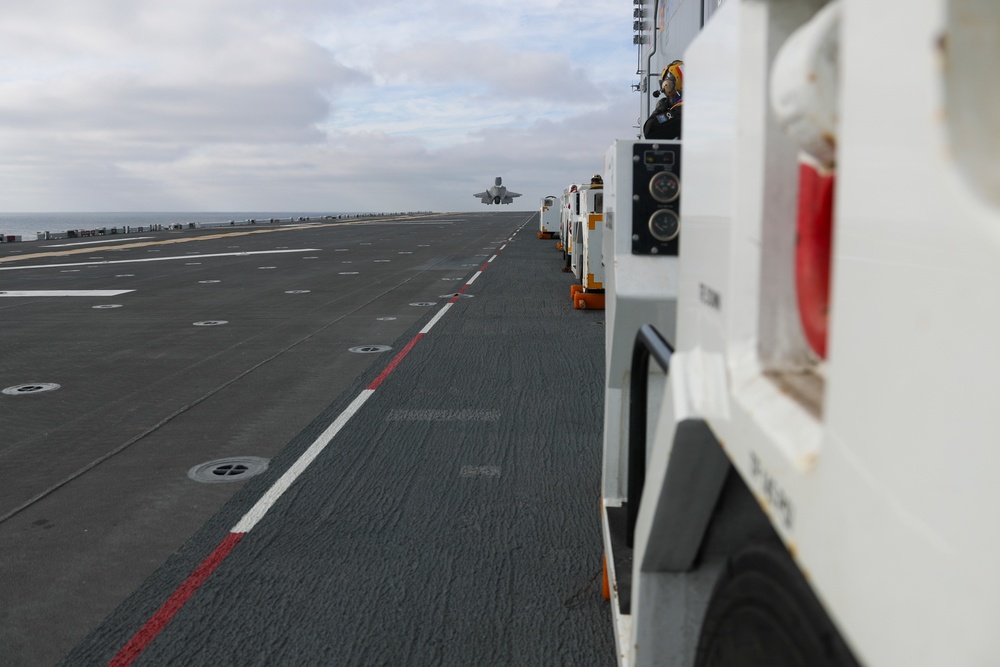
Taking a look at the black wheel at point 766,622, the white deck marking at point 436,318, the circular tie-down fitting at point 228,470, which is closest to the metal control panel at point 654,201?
the black wheel at point 766,622

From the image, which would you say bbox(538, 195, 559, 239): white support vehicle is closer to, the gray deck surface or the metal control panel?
the gray deck surface

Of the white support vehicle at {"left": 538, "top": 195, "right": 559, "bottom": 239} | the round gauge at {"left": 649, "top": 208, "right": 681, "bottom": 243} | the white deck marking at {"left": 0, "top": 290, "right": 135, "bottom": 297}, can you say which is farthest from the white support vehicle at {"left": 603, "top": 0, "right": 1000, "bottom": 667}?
the white support vehicle at {"left": 538, "top": 195, "right": 559, "bottom": 239}

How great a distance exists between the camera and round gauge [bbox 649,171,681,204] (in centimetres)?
348

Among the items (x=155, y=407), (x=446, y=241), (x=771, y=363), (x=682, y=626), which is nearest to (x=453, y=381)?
(x=155, y=407)

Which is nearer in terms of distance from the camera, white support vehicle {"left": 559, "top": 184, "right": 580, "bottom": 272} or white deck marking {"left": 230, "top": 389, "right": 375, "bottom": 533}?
white deck marking {"left": 230, "top": 389, "right": 375, "bottom": 533}

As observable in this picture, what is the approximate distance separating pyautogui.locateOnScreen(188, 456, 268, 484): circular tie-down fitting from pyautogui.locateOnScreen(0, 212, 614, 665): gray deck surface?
11 cm

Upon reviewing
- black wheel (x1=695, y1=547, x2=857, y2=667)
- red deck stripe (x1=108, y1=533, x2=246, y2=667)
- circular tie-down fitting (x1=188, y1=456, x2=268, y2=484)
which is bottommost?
red deck stripe (x1=108, y1=533, x2=246, y2=667)

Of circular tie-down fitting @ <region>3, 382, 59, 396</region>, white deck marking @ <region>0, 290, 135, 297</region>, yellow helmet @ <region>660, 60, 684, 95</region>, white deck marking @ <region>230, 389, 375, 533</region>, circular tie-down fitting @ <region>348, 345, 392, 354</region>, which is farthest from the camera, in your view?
white deck marking @ <region>0, 290, 135, 297</region>

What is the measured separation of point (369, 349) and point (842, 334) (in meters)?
9.30

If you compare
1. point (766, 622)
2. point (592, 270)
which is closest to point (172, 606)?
point (766, 622)

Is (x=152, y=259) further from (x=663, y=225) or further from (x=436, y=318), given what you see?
(x=663, y=225)

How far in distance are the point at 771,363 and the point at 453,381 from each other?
6.86m

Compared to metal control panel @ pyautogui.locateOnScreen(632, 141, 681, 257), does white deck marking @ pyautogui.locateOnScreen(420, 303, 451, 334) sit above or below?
below

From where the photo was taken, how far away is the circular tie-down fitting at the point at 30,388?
26.6 feet
